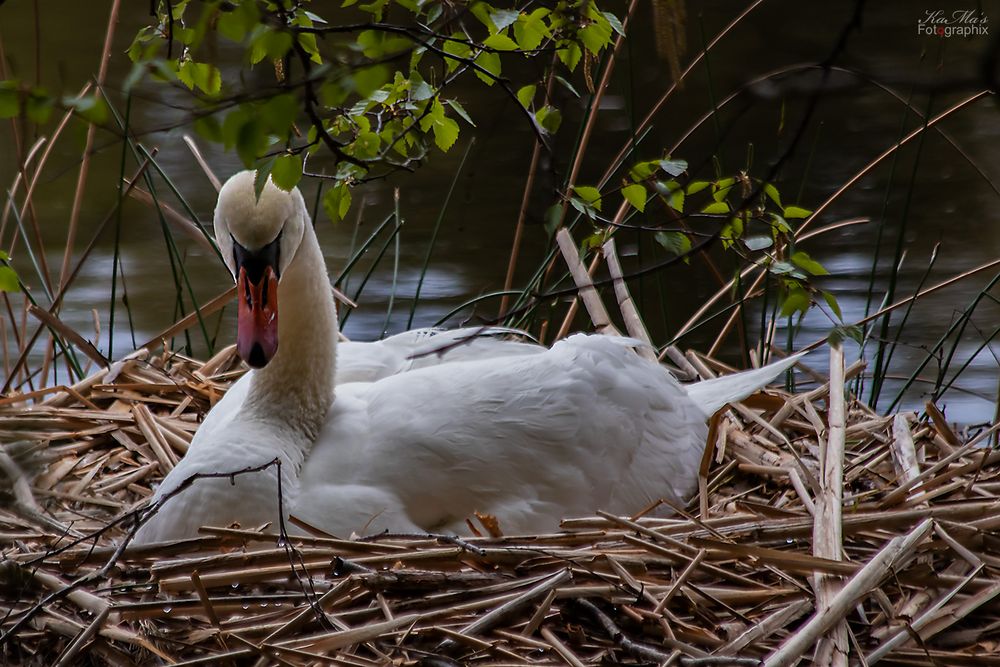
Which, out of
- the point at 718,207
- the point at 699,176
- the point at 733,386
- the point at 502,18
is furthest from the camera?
the point at 699,176

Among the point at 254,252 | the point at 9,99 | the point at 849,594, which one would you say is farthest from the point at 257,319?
the point at 849,594

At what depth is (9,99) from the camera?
5.92ft

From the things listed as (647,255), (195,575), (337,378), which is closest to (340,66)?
(195,575)

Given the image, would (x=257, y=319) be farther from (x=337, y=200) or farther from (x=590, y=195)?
(x=590, y=195)

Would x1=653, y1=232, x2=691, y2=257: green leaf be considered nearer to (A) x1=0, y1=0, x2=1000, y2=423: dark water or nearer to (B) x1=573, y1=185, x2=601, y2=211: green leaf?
(B) x1=573, y1=185, x2=601, y2=211: green leaf

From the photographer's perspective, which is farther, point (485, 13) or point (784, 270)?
point (784, 270)

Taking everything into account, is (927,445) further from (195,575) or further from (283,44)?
(283,44)

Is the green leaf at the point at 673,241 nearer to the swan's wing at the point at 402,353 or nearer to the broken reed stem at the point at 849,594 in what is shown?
the broken reed stem at the point at 849,594

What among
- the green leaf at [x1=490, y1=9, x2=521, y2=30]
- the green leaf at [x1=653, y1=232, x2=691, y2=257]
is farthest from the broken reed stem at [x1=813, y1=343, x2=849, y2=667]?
the green leaf at [x1=490, y1=9, x2=521, y2=30]

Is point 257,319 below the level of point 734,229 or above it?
below

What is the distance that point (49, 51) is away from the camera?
42.9 feet

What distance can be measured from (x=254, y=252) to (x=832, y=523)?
1.80 metres

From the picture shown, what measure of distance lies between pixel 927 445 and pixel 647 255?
4.13 meters

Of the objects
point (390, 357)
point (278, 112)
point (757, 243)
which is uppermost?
point (278, 112)
